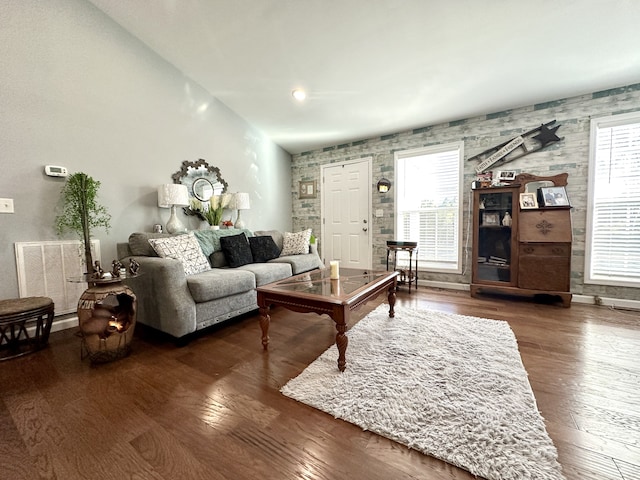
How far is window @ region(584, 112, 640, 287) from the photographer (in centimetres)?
277

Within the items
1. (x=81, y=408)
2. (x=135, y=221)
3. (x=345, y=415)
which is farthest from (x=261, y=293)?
(x=135, y=221)

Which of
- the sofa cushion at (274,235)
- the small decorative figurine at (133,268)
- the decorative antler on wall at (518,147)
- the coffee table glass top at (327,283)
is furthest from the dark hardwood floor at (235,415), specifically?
the decorative antler on wall at (518,147)

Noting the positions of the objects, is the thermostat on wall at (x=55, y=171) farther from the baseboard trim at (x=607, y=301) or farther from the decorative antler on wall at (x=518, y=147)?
the baseboard trim at (x=607, y=301)

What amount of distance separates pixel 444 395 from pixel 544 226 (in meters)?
2.62

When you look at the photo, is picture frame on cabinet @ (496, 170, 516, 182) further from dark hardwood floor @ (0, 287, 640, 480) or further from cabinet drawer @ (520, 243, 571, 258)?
dark hardwood floor @ (0, 287, 640, 480)

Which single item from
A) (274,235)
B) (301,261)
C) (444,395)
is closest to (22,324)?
(301,261)

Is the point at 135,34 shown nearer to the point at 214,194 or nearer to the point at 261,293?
the point at 214,194

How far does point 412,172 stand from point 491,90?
54.4 inches

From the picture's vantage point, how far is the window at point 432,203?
3.69m

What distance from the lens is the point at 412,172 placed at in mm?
4035

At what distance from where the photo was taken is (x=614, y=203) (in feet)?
9.33

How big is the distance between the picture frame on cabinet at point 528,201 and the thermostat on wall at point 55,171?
4852 millimetres

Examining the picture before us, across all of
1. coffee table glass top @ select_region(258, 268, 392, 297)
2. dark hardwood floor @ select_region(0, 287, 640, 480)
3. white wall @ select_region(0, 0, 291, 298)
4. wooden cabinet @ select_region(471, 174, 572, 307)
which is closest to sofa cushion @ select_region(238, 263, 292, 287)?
coffee table glass top @ select_region(258, 268, 392, 297)

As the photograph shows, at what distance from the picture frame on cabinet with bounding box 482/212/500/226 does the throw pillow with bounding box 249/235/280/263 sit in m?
2.81
